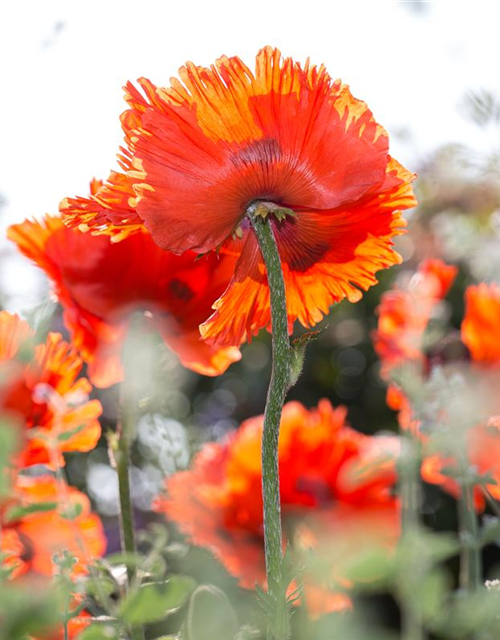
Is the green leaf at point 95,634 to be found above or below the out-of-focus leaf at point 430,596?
above

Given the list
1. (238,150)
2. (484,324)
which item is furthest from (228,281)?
(484,324)

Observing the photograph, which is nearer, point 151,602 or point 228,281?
point 151,602

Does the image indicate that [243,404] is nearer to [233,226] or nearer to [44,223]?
[44,223]

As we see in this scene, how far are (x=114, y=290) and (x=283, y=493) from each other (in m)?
0.36

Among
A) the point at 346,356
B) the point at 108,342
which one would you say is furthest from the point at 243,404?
the point at 108,342

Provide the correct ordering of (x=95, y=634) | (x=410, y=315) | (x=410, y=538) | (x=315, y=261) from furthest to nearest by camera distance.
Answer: (x=410, y=315) < (x=315, y=261) < (x=410, y=538) < (x=95, y=634)

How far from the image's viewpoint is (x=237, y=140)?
0.71 metres

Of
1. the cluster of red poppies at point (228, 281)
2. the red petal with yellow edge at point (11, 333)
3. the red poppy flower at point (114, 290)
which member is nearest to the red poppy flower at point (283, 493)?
the cluster of red poppies at point (228, 281)

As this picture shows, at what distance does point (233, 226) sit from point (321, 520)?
478 mm

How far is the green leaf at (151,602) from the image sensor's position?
22.1 inches

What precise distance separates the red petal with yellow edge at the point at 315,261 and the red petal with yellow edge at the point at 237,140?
0.19 ft

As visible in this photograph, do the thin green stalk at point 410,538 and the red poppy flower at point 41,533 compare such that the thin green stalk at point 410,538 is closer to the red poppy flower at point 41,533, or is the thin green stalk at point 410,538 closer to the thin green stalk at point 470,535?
the thin green stalk at point 470,535

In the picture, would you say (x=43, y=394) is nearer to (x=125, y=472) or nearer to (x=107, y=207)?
(x=125, y=472)

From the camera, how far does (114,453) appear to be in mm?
858
